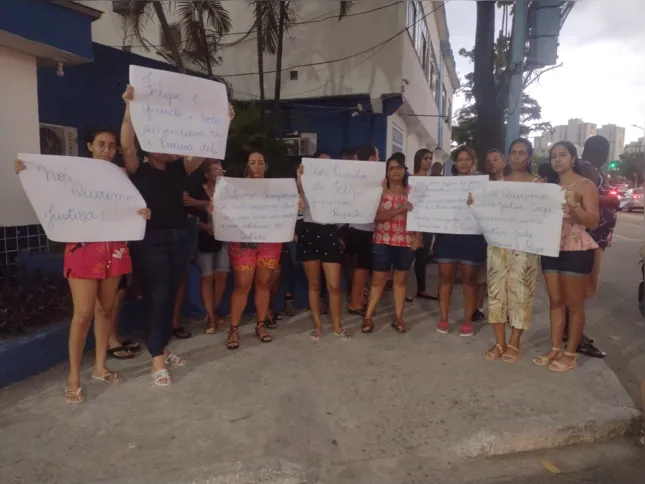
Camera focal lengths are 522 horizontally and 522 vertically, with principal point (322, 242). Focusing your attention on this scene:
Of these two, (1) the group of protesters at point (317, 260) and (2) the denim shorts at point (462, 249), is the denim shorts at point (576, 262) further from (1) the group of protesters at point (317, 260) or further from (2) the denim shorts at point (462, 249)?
(2) the denim shorts at point (462, 249)

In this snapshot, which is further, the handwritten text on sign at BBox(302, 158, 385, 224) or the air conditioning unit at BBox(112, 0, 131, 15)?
the air conditioning unit at BBox(112, 0, 131, 15)

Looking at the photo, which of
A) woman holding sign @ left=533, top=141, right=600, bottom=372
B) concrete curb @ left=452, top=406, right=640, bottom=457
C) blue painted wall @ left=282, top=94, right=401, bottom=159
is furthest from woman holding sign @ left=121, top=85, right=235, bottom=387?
blue painted wall @ left=282, top=94, right=401, bottom=159

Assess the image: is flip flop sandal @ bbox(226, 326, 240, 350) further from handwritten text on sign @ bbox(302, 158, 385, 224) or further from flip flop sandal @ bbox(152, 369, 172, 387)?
handwritten text on sign @ bbox(302, 158, 385, 224)

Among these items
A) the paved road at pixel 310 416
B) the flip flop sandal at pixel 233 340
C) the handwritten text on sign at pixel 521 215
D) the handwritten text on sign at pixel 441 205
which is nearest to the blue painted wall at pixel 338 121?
the handwritten text on sign at pixel 441 205

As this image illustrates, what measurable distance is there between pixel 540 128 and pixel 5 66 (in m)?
37.1

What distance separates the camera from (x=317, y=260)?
4.81 m

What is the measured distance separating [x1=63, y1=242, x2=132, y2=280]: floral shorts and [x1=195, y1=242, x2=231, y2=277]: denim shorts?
4.13 ft

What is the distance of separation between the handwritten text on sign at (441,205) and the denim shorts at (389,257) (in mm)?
→ 254

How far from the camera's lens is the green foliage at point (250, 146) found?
782cm

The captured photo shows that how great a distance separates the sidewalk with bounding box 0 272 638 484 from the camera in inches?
115

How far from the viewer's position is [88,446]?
121 inches

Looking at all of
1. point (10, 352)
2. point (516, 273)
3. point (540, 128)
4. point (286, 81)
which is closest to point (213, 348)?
point (10, 352)

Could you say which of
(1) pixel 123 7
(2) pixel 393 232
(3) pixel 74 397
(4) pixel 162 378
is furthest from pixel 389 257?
(1) pixel 123 7

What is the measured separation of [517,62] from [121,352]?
275 inches
